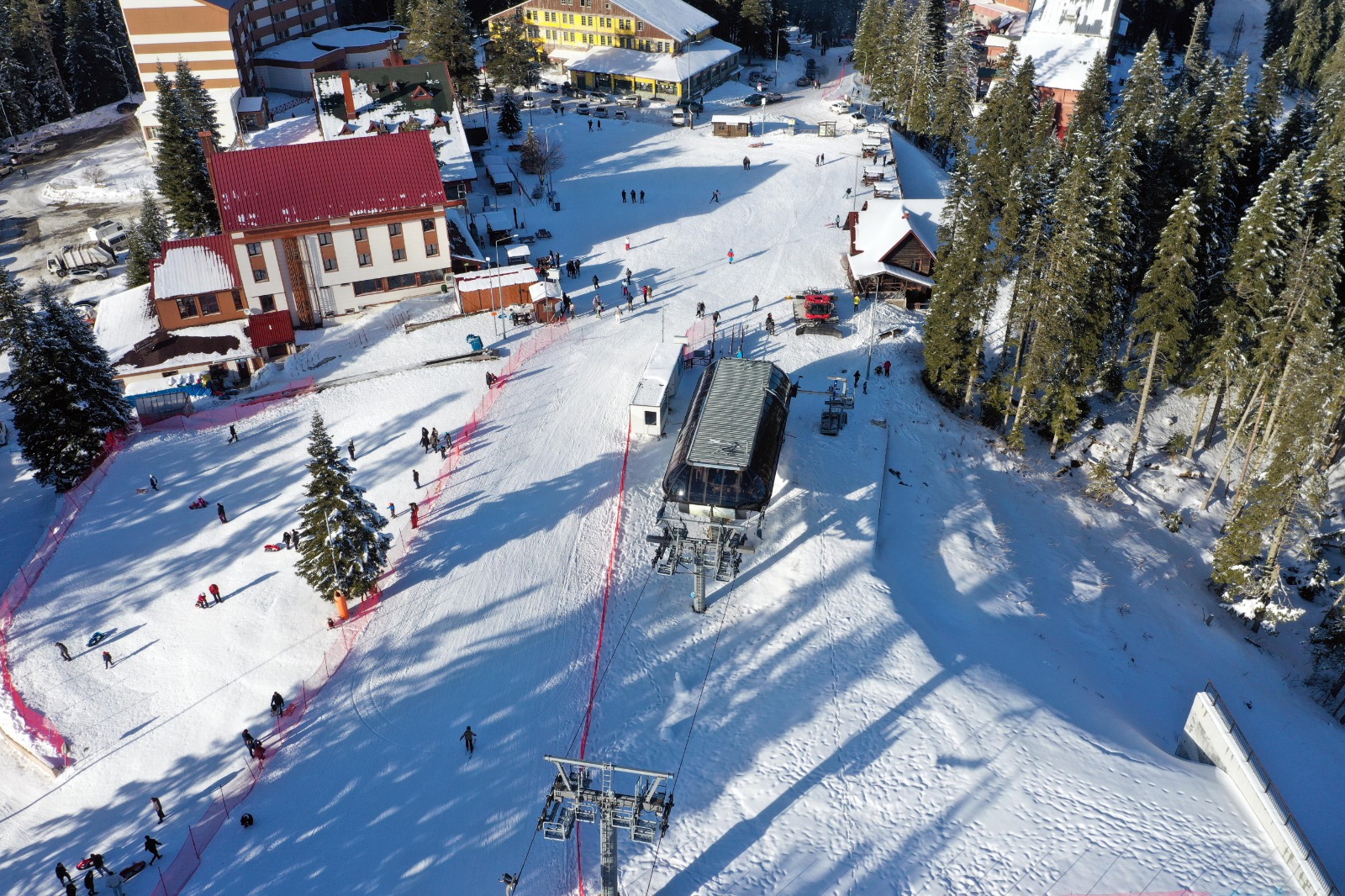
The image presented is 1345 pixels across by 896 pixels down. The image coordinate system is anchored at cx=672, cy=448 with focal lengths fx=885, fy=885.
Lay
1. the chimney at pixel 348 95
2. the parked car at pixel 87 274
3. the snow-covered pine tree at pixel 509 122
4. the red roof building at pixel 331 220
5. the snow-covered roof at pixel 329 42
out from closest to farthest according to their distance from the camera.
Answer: the red roof building at pixel 331 220 < the chimney at pixel 348 95 < the parked car at pixel 87 274 < the snow-covered pine tree at pixel 509 122 < the snow-covered roof at pixel 329 42

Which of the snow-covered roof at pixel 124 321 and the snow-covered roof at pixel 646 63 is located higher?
the snow-covered roof at pixel 646 63

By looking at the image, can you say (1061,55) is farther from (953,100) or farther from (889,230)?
(889,230)

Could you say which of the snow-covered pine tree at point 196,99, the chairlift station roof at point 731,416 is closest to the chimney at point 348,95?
the snow-covered pine tree at point 196,99

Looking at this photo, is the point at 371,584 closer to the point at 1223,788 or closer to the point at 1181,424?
the point at 1223,788

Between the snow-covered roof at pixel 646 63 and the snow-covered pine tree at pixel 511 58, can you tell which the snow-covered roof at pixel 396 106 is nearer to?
the snow-covered pine tree at pixel 511 58

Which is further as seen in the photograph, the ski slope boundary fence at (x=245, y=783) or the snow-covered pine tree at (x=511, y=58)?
the snow-covered pine tree at (x=511, y=58)

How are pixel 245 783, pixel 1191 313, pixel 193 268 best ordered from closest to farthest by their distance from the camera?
pixel 245 783 → pixel 1191 313 → pixel 193 268

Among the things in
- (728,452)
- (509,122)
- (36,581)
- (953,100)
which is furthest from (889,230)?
(36,581)

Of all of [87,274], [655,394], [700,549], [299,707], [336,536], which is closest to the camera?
[299,707]
